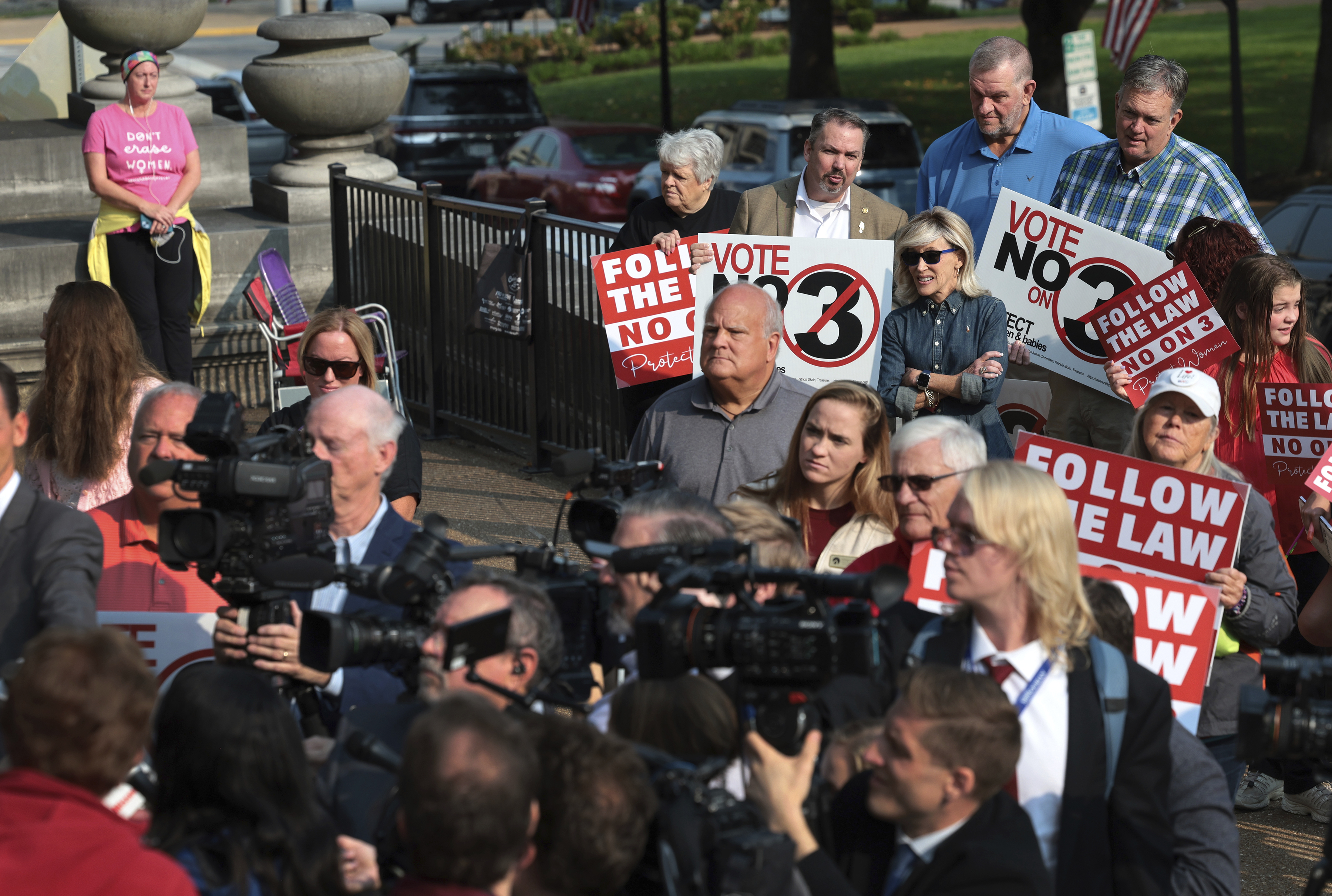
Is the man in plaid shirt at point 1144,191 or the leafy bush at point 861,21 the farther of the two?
the leafy bush at point 861,21

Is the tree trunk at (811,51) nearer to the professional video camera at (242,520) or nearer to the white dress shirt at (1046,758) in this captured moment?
the professional video camera at (242,520)

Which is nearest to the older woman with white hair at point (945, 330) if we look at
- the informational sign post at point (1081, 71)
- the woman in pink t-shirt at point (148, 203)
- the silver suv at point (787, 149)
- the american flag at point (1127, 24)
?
the woman in pink t-shirt at point (148, 203)

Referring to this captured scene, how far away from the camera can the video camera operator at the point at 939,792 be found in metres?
3.20

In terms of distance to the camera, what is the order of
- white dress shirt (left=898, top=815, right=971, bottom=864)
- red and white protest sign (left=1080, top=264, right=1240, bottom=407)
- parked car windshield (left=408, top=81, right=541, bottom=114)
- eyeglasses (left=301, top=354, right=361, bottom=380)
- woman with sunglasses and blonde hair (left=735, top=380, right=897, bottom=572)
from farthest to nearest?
parked car windshield (left=408, top=81, right=541, bottom=114)
eyeglasses (left=301, top=354, right=361, bottom=380)
red and white protest sign (left=1080, top=264, right=1240, bottom=407)
woman with sunglasses and blonde hair (left=735, top=380, right=897, bottom=572)
white dress shirt (left=898, top=815, right=971, bottom=864)

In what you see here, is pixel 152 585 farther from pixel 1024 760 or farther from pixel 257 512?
pixel 1024 760

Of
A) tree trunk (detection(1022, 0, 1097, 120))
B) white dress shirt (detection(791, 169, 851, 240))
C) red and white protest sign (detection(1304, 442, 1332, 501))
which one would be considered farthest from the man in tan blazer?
tree trunk (detection(1022, 0, 1097, 120))

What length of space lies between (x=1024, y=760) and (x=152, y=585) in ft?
9.34

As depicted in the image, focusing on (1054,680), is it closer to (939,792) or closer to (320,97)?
(939,792)

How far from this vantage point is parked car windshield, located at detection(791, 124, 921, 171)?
19266 mm

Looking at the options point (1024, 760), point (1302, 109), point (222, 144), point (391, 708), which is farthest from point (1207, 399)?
point (1302, 109)

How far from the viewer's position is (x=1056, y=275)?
6793mm

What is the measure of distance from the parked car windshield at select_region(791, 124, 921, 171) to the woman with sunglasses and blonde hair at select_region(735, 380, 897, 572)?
14.2 m

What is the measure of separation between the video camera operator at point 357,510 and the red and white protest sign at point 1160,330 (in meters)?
2.88

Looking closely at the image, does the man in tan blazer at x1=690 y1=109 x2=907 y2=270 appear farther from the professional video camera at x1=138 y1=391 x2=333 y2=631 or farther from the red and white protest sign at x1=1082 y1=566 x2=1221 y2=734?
the professional video camera at x1=138 y1=391 x2=333 y2=631
